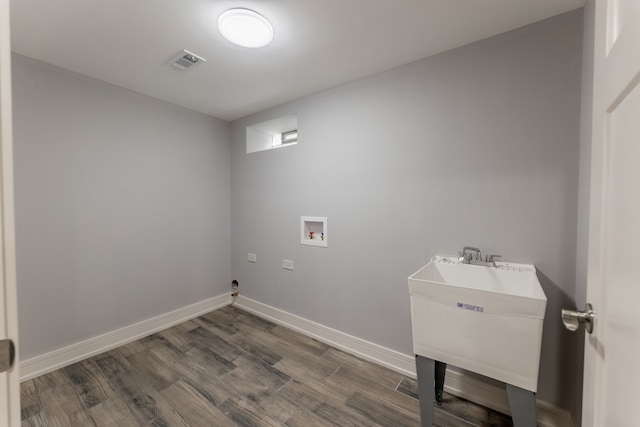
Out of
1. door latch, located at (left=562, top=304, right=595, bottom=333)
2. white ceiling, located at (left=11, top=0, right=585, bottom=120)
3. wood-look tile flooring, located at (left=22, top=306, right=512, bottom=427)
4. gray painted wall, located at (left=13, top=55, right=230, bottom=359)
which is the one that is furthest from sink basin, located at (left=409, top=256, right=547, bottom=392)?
gray painted wall, located at (left=13, top=55, right=230, bottom=359)

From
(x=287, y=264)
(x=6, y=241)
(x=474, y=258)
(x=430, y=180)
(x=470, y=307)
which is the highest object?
(x=430, y=180)

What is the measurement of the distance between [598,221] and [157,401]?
96.7 inches

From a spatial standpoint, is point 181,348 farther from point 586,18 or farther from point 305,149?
point 586,18

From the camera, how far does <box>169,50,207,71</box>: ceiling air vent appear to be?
183cm

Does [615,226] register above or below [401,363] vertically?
above

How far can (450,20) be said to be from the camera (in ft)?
4.87

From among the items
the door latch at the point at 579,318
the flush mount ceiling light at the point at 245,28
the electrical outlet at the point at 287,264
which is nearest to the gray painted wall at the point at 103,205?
the electrical outlet at the point at 287,264

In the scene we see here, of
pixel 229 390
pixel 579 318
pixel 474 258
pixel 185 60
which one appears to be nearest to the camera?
pixel 579 318

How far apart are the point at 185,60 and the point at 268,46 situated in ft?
2.28

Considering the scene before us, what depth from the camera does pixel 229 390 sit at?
1.78 m

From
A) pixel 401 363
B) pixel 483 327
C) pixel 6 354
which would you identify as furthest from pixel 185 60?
pixel 401 363

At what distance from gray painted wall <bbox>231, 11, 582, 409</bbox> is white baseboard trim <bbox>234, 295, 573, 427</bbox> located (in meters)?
0.07

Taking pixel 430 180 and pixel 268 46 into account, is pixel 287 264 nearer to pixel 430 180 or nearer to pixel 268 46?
pixel 430 180

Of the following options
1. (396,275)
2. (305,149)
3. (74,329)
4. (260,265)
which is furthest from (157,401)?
(305,149)
